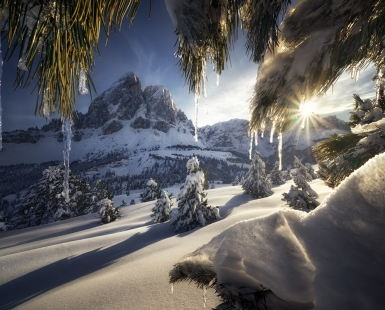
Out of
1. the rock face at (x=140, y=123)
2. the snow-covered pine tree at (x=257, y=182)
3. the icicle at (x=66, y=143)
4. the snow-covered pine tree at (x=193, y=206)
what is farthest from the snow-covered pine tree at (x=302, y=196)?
the rock face at (x=140, y=123)

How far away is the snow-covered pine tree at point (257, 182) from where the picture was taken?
1777cm

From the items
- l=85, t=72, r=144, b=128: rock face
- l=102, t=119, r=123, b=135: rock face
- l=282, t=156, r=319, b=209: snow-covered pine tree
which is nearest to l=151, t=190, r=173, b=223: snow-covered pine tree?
l=282, t=156, r=319, b=209: snow-covered pine tree

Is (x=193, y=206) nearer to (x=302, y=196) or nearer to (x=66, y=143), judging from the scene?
(x=302, y=196)

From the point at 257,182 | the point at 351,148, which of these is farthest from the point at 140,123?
the point at 351,148

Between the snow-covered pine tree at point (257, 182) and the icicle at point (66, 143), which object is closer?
the icicle at point (66, 143)

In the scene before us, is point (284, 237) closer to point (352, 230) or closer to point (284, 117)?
point (352, 230)

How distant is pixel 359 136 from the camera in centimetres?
193

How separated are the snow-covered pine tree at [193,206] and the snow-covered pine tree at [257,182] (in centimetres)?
806

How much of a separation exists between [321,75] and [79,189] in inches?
1110

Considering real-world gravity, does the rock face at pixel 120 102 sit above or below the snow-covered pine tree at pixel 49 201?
above

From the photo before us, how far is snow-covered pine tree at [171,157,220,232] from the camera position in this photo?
1063 centimetres

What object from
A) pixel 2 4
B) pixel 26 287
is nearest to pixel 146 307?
pixel 2 4

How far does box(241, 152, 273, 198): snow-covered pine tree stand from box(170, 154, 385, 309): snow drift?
18414mm

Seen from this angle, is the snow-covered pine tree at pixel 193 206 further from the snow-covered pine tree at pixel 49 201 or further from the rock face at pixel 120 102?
the rock face at pixel 120 102
